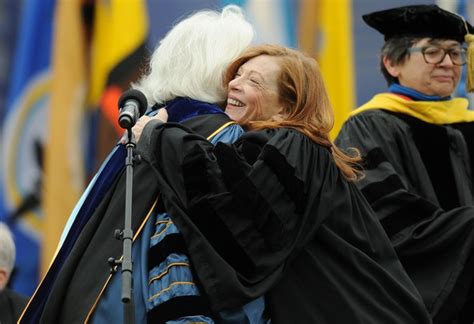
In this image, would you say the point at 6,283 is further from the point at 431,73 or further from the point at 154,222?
the point at 431,73

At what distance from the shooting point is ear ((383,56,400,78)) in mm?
6152

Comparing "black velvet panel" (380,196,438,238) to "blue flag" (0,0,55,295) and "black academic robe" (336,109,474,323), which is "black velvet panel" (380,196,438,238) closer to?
"black academic robe" (336,109,474,323)

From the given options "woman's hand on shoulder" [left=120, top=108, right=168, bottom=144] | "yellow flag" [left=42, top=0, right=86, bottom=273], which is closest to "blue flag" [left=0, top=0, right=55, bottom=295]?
"yellow flag" [left=42, top=0, right=86, bottom=273]

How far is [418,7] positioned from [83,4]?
4999mm

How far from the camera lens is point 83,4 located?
34.8 ft

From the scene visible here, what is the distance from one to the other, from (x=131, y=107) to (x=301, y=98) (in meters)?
0.68

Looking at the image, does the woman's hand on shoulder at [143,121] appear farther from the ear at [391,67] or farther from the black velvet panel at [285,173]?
the ear at [391,67]

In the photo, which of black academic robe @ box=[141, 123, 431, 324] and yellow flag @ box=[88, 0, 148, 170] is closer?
black academic robe @ box=[141, 123, 431, 324]

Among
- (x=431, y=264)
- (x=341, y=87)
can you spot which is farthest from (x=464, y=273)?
(x=341, y=87)

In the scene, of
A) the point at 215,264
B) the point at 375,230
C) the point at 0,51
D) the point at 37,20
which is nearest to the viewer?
the point at 215,264

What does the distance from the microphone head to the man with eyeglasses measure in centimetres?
153

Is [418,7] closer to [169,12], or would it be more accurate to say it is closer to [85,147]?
[85,147]

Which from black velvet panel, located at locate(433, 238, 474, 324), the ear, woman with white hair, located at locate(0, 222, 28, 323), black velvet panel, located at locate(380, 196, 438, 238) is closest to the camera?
black velvet panel, located at locate(433, 238, 474, 324)

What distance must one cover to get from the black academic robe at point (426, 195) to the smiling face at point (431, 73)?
0.55ft
